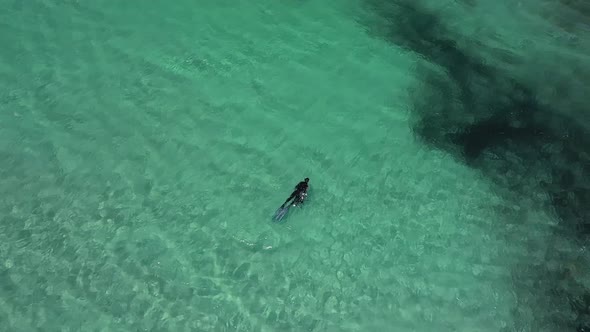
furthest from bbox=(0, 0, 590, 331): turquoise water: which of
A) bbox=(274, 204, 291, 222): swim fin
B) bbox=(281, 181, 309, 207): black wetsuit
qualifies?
bbox=(281, 181, 309, 207): black wetsuit

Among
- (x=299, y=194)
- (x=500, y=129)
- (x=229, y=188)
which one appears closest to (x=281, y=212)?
(x=299, y=194)

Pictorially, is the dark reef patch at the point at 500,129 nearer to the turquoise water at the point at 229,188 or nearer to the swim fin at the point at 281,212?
the turquoise water at the point at 229,188

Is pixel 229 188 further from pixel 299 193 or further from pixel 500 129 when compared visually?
pixel 500 129

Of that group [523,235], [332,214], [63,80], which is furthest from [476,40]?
[63,80]

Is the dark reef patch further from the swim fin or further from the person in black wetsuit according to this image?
the swim fin

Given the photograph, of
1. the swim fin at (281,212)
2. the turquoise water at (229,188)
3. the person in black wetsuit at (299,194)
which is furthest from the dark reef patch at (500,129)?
the swim fin at (281,212)

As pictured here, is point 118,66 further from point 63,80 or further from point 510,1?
point 510,1
